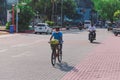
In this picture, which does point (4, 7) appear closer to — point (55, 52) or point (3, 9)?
point (3, 9)

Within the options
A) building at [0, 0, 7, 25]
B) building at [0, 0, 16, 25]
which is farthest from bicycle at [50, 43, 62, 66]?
building at [0, 0, 7, 25]

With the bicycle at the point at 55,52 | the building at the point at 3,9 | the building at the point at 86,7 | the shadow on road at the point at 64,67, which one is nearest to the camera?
the shadow on road at the point at 64,67

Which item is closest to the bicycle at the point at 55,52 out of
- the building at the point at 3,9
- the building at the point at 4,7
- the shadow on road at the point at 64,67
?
the shadow on road at the point at 64,67

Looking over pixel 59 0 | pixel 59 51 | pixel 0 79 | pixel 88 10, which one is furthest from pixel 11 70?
pixel 88 10

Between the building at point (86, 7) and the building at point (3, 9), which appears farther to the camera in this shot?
the building at point (86, 7)

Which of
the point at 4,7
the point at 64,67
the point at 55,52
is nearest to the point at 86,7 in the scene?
the point at 4,7

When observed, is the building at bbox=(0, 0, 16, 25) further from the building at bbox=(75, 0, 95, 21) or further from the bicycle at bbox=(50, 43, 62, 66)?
the bicycle at bbox=(50, 43, 62, 66)

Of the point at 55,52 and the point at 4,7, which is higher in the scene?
the point at 55,52

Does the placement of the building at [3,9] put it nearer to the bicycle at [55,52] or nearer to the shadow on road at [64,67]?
the bicycle at [55,52]

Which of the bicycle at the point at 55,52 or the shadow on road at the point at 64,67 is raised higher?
the bicycle at the point at 55,52

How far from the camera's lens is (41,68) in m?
16.1

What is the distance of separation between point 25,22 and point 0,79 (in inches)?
1877

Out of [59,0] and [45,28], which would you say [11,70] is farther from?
[59,0]

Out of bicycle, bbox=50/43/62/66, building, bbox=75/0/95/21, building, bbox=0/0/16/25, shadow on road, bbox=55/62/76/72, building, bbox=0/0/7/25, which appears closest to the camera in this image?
shadow on road, bbox=55/62/76/72
